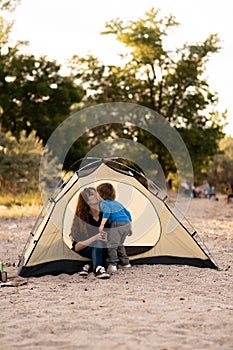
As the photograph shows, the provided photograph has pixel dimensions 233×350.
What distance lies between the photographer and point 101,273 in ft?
25.7

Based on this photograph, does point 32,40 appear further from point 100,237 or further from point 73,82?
point 100,237

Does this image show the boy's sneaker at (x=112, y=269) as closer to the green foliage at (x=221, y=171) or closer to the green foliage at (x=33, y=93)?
the green foliage at (x=33, y=93)

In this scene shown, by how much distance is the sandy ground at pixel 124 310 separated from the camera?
508 centimetres

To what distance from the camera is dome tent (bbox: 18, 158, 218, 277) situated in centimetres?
840

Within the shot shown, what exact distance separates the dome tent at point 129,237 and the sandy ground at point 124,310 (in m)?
0.25

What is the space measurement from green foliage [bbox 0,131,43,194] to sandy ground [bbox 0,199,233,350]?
13852 mm

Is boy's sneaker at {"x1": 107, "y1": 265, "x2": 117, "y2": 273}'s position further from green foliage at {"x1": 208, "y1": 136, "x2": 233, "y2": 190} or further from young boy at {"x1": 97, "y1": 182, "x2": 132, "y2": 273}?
green foliage at {"x1": 208, "y1": 136, "x2": 233, "y2": 190}

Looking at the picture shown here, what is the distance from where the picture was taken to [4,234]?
42.8ft

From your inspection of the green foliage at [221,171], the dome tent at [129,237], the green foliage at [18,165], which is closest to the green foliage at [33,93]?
the green foliage at [18,165]

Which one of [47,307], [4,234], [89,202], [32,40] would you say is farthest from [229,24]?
[32,40]

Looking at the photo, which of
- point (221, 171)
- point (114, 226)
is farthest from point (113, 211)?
point (221, 171)

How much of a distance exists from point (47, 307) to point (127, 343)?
146cm

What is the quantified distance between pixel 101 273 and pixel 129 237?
1557mm

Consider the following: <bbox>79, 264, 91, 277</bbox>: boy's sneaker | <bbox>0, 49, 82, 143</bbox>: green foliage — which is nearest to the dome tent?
<bbox>79, 264, 91, 277</bbox>: boy's sneaker
